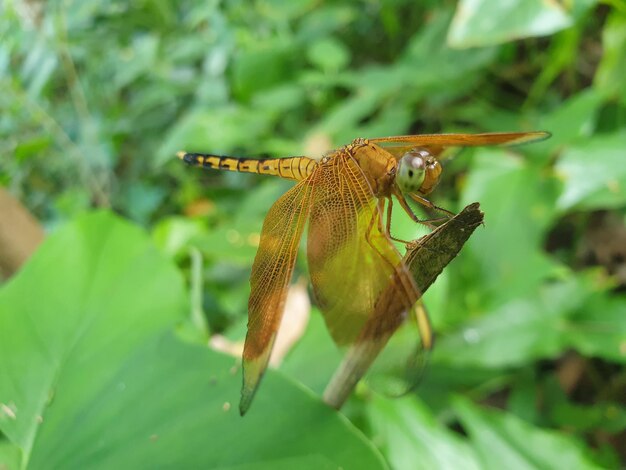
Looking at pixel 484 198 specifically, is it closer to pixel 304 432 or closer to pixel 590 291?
pixel 590 291

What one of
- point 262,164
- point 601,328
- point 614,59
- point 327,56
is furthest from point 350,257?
point 327,56

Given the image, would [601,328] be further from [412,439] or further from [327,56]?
[327,56]

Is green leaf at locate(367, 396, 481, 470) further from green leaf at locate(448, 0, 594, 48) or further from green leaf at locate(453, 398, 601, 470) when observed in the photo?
green leaf at locate(448, 0, 594, 48)

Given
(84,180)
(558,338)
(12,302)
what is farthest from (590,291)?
(84,180)

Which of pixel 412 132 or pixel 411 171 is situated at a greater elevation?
pixel 411 171

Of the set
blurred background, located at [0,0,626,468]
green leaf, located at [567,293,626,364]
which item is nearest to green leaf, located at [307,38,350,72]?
blurred background, located at [0,0,626,468]

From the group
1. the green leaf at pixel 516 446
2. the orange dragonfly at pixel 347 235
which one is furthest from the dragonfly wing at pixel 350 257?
the green leaf at pixel 516 446

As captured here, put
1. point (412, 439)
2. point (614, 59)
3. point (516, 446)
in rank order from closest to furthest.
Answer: point (412, 439) → point (516, 446) → point (614, 59)
